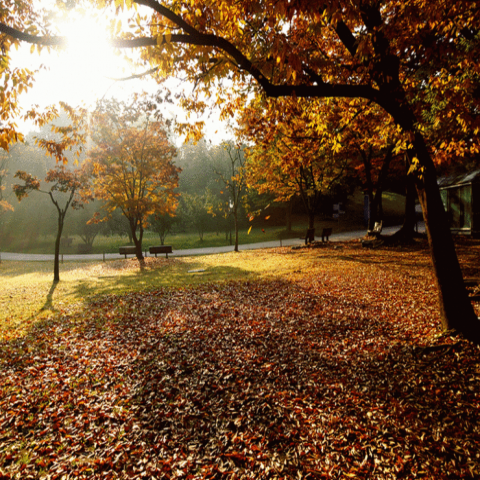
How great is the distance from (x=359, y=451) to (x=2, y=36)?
24.3 feet

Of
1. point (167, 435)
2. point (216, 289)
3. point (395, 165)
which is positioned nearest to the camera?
point (167, 435)

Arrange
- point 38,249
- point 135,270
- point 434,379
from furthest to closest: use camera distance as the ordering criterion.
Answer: point 38,249 < point 135,270 < point 434,379

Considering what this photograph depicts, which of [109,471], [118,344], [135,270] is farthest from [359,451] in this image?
[135,270]

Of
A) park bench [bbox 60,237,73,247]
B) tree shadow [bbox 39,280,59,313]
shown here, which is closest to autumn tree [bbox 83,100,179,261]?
tree shadow [bbox 39,280,59,313]

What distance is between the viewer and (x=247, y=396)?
430 centimetres

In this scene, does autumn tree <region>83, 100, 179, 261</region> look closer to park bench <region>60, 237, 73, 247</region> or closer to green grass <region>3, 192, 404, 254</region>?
green grass <region>3, 192, 404, 254</region>

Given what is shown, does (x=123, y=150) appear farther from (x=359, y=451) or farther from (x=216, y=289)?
(x=359, y=451)

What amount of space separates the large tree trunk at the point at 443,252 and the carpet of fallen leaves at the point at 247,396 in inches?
15.4

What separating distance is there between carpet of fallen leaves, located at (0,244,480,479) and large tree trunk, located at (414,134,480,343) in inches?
15.4

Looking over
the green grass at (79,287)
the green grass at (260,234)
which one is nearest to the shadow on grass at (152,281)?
the green grass at (79,287)

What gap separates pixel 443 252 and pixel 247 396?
3.83 meters

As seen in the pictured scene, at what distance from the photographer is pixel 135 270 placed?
17.8 metres

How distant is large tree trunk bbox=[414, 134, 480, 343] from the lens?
5105 millimetres

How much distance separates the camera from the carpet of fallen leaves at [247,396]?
3215 millimetres
